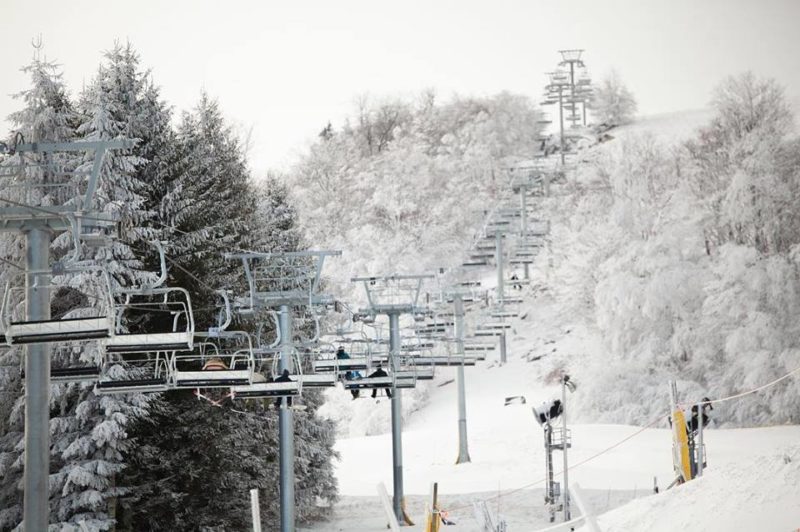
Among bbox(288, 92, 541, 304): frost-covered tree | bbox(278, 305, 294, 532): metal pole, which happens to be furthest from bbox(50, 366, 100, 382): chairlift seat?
bbox(288, 92, 541, 304): frost-covered tree

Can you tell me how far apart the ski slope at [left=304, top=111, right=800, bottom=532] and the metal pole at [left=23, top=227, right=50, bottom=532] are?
7924 mm

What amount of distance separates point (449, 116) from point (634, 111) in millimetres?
13282

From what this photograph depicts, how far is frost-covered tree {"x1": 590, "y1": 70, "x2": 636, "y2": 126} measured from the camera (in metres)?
87.0

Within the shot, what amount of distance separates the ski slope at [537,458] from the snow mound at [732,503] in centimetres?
2

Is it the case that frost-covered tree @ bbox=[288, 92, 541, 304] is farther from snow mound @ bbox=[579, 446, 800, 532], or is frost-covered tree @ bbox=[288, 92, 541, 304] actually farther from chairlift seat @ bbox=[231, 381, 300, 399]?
snow mound @ bbox=[579, 446, 800, 532]

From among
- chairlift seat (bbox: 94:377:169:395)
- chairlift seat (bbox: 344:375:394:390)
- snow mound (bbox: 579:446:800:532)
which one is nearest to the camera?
snow mound (bbox: 579:446:800:532)

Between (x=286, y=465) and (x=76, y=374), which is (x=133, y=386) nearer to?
(x=76, y=374)

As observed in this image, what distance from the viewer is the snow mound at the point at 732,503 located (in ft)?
48.5

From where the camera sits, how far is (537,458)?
43.7 metres

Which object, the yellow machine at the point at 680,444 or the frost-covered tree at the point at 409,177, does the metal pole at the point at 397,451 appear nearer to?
the yellow machine at the point at 680,444

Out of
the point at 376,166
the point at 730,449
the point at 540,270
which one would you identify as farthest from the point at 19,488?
the point at 376,166

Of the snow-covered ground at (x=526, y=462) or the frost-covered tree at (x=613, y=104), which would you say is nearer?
the snow-covered ground at (x=526, y=462)

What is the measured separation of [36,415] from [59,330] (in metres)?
1.48

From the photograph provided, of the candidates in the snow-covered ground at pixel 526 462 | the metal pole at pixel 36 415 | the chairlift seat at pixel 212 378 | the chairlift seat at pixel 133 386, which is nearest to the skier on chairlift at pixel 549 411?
the snow-covered ground at pixel 526 462
